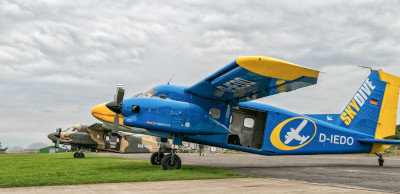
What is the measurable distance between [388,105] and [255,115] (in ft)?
26.9

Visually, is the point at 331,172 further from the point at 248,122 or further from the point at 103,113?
the point at 103,113

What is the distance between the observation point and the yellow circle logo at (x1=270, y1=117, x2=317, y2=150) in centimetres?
1455

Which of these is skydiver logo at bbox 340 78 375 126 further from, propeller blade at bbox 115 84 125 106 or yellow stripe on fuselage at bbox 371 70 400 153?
propeller blade at bbox 115 84 125 106

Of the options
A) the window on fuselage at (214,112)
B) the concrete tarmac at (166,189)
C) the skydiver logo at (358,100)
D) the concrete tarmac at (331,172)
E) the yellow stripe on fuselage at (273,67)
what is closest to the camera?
the concrete tarmac at (166,189)

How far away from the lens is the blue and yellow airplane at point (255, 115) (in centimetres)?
1059

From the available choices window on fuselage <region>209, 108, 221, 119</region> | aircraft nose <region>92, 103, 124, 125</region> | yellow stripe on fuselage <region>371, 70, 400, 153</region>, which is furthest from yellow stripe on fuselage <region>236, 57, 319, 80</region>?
yellow stripe on fuselage <region>371, 70, 400, 153</region>

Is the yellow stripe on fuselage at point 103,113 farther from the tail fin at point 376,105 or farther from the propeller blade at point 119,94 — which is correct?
the tail fin at point 376,105

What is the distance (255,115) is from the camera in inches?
593

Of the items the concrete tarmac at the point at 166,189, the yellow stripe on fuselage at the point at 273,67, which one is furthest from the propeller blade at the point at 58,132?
the yellow stripe on fuselage at the point at 273,67

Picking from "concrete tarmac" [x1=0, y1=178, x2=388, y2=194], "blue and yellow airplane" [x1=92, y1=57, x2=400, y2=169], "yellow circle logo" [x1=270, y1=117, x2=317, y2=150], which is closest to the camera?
"concrete tarmac" [x1=0, y1=178, x2=388, y2=194]

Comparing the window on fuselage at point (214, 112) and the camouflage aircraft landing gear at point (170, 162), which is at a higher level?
the window on fuselage at point (214, 112)

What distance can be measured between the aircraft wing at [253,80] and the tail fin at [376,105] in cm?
774

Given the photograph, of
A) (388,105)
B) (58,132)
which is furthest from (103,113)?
(58,132)

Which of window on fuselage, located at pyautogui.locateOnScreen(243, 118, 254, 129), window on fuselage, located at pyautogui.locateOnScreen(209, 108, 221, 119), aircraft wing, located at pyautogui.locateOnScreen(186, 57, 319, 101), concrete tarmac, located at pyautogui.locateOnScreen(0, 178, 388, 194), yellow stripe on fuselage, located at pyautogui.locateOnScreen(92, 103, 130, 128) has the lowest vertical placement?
concrete tarmac, located at pyautogui.locateOnScreen(0, 178, 388, 194)
